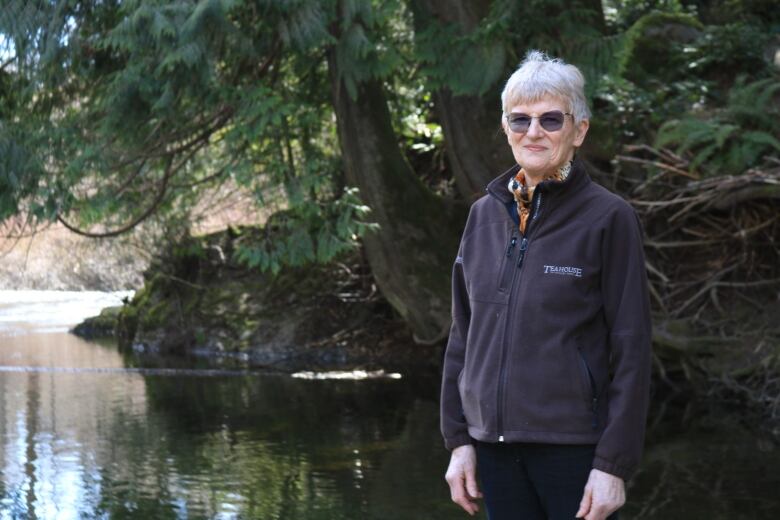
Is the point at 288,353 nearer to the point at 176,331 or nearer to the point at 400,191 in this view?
the point at 176,331

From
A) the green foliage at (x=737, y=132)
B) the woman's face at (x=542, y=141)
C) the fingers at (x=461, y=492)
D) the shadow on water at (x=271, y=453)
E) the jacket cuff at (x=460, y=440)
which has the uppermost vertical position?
the green foliage at (x=737, y=132)

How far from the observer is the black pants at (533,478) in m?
2.43

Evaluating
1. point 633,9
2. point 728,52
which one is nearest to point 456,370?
point 728,52

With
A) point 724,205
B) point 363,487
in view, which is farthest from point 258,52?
point 724,205

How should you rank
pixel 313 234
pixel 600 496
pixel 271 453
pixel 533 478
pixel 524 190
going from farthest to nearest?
pixel 313 234
pixel 271 453
pixel 524 190
pixel 533 478
pixel 600 496

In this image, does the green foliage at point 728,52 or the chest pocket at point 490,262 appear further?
the green foliage at point 728,52

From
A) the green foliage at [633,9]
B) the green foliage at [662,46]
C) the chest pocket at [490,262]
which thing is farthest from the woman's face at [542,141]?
the green foliage at [633,9]

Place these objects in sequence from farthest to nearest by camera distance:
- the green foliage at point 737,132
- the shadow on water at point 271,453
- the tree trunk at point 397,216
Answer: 1. the tree trunk at point 397,216
2. the green foliage at point 737,132
3. the shadow on water at point 271,453

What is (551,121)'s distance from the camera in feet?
8.23

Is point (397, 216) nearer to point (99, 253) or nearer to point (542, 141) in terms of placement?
point (542, 141)

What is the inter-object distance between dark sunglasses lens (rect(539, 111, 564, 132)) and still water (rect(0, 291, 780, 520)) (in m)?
3.76

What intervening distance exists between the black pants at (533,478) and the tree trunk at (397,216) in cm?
624

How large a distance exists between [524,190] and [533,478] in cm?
67

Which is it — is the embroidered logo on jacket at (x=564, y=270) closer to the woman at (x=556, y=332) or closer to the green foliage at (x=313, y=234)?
the woman at (x=556, y=332)
